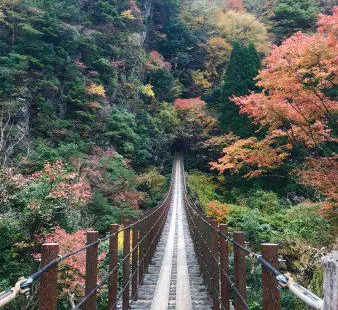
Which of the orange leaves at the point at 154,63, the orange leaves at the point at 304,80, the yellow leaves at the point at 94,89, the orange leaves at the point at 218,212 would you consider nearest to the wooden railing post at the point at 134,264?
the orange leaves at the point at 304,80

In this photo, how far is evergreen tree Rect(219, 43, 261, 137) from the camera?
81.7ft

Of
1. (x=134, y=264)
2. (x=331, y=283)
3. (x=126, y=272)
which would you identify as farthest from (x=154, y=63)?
(x=331, y=283)

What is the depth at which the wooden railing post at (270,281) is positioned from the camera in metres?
1.92

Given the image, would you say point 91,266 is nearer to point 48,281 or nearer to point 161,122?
point 48,281

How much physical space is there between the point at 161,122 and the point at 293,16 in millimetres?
14859

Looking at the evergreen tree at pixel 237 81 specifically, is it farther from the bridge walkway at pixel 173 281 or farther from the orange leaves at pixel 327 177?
the bridge walkway at pixel 173 281

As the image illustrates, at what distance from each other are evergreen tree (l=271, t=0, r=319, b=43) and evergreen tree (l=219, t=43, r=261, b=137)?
6576 millimetres

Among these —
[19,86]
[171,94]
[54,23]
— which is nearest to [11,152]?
[19,86]

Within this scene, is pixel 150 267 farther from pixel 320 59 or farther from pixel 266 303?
pixel 320 59

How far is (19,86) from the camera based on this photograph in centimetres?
1766

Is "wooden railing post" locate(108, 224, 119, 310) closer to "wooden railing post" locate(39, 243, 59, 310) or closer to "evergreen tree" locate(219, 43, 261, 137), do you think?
"wooden railing post" locate(39, 243, 59, 310)

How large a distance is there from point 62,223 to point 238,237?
8.87 metres

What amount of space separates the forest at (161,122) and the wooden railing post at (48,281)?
20.9ft

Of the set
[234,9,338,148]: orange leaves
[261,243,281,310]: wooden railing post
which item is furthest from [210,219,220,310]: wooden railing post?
[234,9,338,148]: orange leaves
